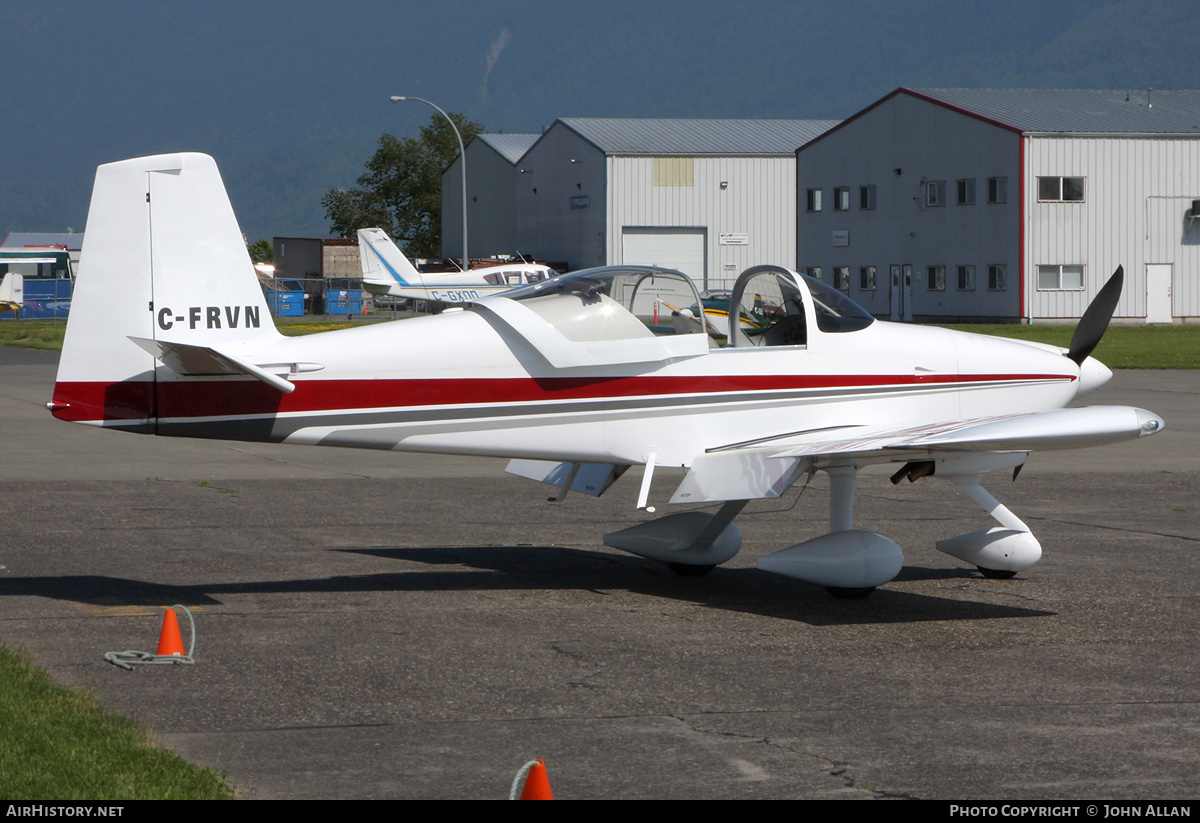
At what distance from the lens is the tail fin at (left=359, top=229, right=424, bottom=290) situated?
4794cm

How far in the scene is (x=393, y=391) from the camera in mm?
8117

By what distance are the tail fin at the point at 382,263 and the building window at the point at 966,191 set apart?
72.8ft

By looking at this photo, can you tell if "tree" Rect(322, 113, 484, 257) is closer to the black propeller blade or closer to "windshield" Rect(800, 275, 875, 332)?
the black propeller blade

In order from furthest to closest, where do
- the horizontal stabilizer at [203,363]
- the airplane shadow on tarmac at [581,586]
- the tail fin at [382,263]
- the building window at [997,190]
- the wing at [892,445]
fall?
the building window at [997,190] < the tail fin at [382,263] < the airplane shadow on tarmac at [581,586] < the wing at [892,445] < the horizontal stabilizer at [203,363]

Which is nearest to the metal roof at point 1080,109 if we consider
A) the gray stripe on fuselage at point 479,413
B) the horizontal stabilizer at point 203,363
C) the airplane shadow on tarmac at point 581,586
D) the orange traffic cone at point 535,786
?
the airplane shadow on tarmac at point 581,586

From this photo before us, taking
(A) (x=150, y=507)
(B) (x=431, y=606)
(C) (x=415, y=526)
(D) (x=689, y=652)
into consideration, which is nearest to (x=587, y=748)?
(D) (x=689, y=652)

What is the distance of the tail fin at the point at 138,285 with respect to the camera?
775cm

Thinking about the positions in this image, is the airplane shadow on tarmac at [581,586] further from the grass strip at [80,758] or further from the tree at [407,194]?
the tree at [407,194]

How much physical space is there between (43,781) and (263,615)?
123 inches

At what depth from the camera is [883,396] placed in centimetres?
896

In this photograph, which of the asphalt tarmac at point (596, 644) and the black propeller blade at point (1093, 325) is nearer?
the asphalt tarmac at point (596, 644)

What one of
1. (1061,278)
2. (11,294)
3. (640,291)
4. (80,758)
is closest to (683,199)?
(1061,278)

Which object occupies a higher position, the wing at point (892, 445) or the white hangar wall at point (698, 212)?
the white hangar wall at point (698, 212)

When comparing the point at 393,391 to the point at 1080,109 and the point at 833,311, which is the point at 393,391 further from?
the point at 1080,109
